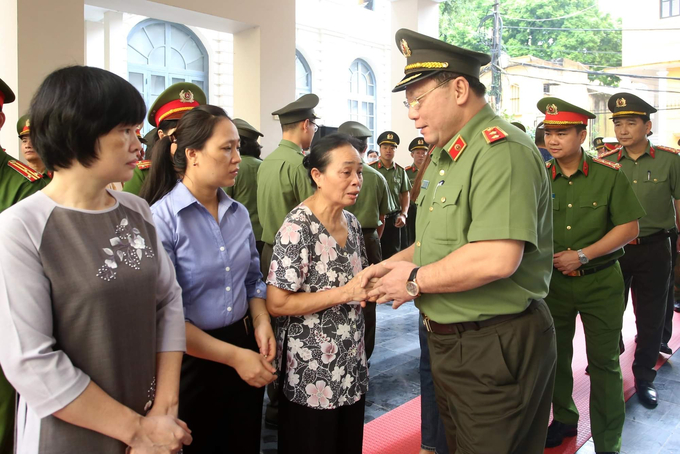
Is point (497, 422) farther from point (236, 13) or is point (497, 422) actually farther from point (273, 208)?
point (236, 13)

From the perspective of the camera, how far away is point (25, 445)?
1.08 m

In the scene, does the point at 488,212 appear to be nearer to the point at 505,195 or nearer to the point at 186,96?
the point at 505,195

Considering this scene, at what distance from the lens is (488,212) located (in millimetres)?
1512

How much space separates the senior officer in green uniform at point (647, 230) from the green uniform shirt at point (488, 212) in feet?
7.51

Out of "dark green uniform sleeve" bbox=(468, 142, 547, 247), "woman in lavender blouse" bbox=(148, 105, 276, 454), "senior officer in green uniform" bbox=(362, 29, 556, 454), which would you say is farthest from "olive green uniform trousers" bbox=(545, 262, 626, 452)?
"woman in lavender blouse" bbox=(148, 105, 276, 454)

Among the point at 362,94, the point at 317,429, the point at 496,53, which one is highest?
the point at 496,53

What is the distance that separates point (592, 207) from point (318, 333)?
5.44 ft

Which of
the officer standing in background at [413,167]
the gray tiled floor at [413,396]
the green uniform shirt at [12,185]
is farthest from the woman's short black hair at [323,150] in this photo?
the officer standing in background at [413,167]

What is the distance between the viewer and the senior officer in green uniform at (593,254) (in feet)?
8.52

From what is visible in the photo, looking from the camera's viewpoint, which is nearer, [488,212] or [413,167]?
[488,212]

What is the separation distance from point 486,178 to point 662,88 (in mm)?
24707

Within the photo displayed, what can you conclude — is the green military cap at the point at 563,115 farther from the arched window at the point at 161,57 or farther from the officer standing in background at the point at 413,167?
the arched window at the point at 161,57

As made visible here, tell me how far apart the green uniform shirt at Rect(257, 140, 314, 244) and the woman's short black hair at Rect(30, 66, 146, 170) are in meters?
2.49

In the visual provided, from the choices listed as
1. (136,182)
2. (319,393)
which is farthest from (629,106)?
(136,182)
